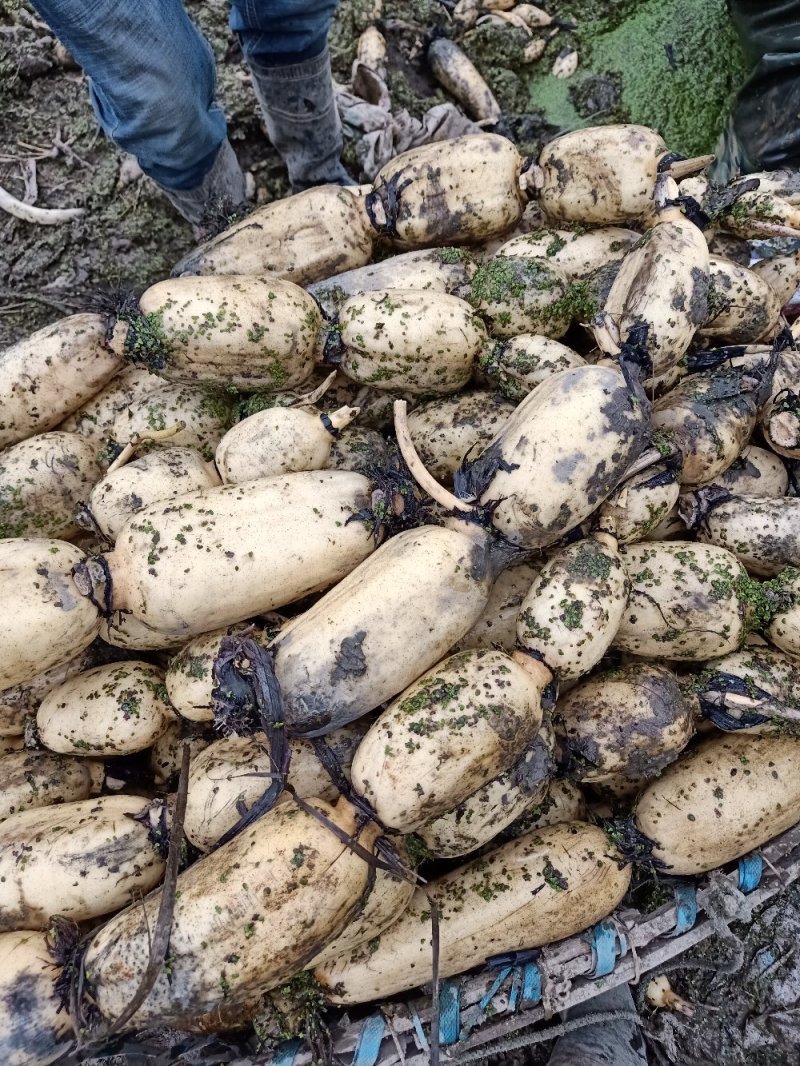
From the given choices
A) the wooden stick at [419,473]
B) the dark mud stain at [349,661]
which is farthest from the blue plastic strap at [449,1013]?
the wooden stick at [419,473]

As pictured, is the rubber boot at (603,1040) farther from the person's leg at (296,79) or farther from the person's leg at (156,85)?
the person's leg at (296,79)

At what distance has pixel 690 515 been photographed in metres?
2.95

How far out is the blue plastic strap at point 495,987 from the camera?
2.53 metres

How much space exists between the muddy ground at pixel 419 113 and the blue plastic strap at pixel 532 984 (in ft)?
2.01

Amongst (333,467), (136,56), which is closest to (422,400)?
(333,467)

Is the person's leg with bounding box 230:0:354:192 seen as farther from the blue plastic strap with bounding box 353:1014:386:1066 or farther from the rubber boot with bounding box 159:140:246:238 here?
the blue plastic strap with bounding box 353:1014:386:1066

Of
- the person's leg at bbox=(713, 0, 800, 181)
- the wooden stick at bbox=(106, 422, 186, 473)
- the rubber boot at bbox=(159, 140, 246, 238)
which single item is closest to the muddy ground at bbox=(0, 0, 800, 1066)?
the rubber boot at bbox=(159, 140, 246, 238)

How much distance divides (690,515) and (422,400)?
3.96 ft

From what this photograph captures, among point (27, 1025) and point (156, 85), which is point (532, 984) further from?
point (156, 85)

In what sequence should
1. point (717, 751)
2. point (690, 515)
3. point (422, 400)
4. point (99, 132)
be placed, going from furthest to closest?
point (99, 132)
point (422, 400)
point (690, 515)
point (717, 751)

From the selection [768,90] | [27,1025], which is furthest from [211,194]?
[27,1025]

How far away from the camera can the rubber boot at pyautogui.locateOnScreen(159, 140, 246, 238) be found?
3459 millimetres

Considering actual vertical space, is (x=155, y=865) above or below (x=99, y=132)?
below

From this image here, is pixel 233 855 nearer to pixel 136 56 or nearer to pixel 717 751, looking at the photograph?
pixel 717 751
